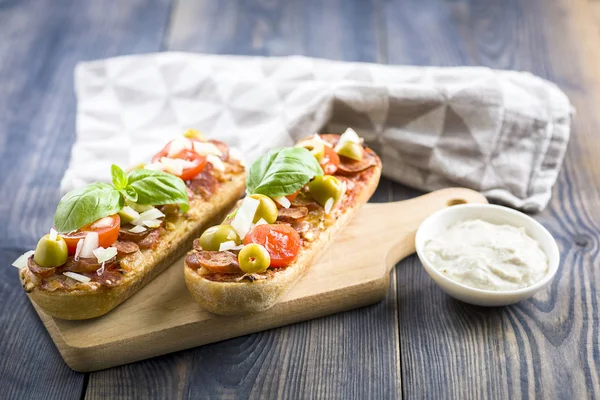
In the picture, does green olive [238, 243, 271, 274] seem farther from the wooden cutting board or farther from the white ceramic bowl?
the white ceramic bowl

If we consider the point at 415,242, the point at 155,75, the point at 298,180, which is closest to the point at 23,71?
the point at 155,75

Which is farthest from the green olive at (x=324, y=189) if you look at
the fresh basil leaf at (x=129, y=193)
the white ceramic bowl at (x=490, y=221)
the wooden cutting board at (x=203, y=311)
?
the fresh basil leaf at (x=129, y=193)

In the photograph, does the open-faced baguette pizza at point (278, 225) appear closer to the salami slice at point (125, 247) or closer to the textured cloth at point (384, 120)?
the salami slice at point (125, 247)

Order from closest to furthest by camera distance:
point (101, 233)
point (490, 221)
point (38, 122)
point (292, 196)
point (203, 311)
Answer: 1. point (101, 233)
2. point (203, 311)
3. point (292, 196)
4. point (490, 221)
5. point (38, 122)

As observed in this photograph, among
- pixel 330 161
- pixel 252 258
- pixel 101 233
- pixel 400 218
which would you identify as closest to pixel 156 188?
pixel 101 233

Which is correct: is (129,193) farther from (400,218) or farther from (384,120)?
(384,120)

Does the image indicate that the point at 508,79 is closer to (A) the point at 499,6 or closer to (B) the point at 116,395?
(A) the point at 499,6

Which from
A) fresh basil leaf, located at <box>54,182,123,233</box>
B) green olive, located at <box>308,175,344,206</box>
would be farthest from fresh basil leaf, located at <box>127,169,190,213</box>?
green olive, located at <box>308,175,344,206</box>
